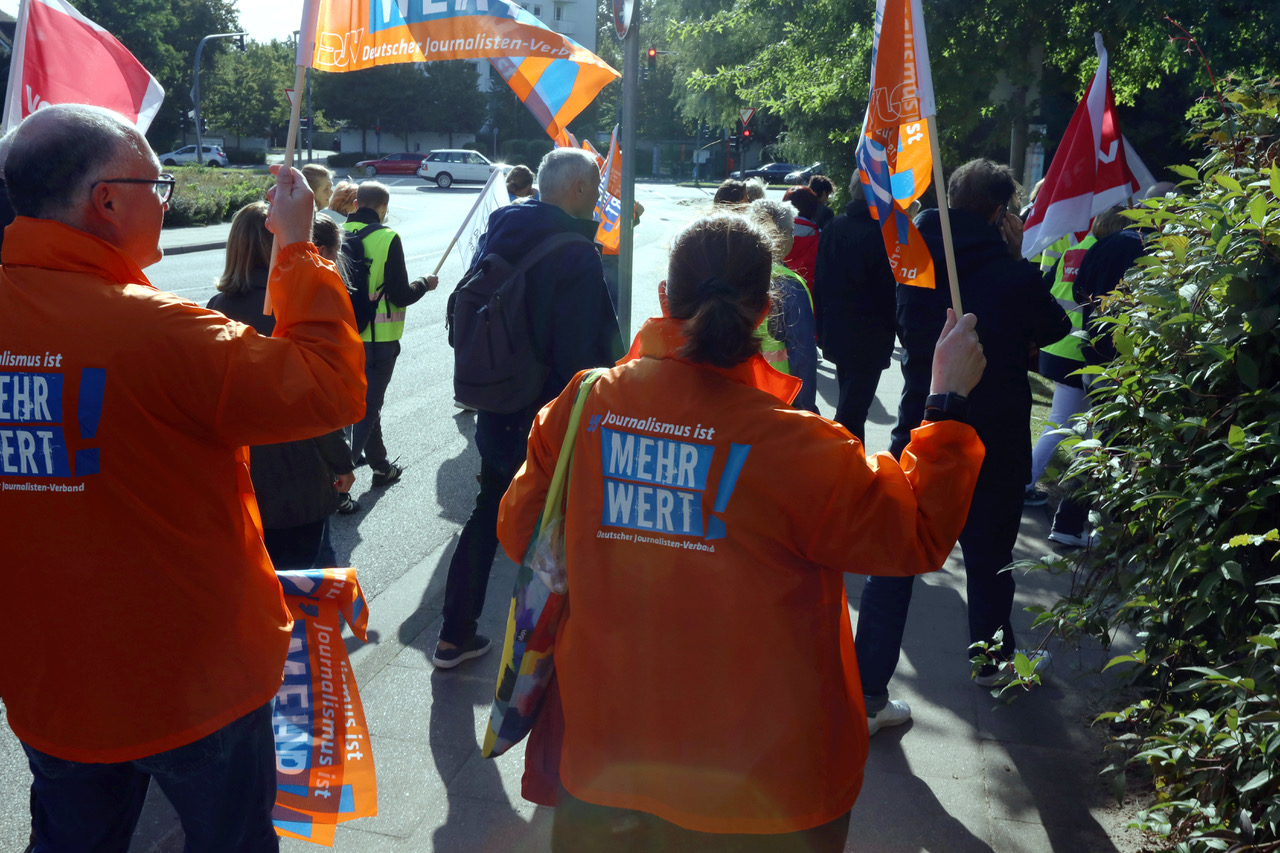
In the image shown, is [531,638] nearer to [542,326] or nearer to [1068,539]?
[542,326]

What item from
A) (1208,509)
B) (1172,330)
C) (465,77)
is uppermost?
Answer: (465,77)

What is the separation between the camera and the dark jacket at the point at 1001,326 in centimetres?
355

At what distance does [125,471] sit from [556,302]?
2.24 metres

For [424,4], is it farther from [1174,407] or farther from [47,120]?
[1174,407]

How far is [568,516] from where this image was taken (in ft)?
6.26

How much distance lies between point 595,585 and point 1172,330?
4.89ft

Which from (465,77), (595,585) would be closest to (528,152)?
(465,77)

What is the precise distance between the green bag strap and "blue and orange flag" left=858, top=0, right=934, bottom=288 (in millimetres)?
1208

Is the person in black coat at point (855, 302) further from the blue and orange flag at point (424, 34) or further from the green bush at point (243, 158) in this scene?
the green bush at point (243, 158)

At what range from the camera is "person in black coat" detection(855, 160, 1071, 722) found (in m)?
3.56

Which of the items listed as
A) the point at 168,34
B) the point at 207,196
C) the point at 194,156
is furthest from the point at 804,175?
the point at 168,34

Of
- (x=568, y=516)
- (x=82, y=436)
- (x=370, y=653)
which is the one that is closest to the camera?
(x=82, y=436)

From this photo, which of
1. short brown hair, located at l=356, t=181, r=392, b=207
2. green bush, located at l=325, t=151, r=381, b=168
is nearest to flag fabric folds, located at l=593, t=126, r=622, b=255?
short brown hair, located at l=356, t=181, r=392, b=207

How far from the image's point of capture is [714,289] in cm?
181
